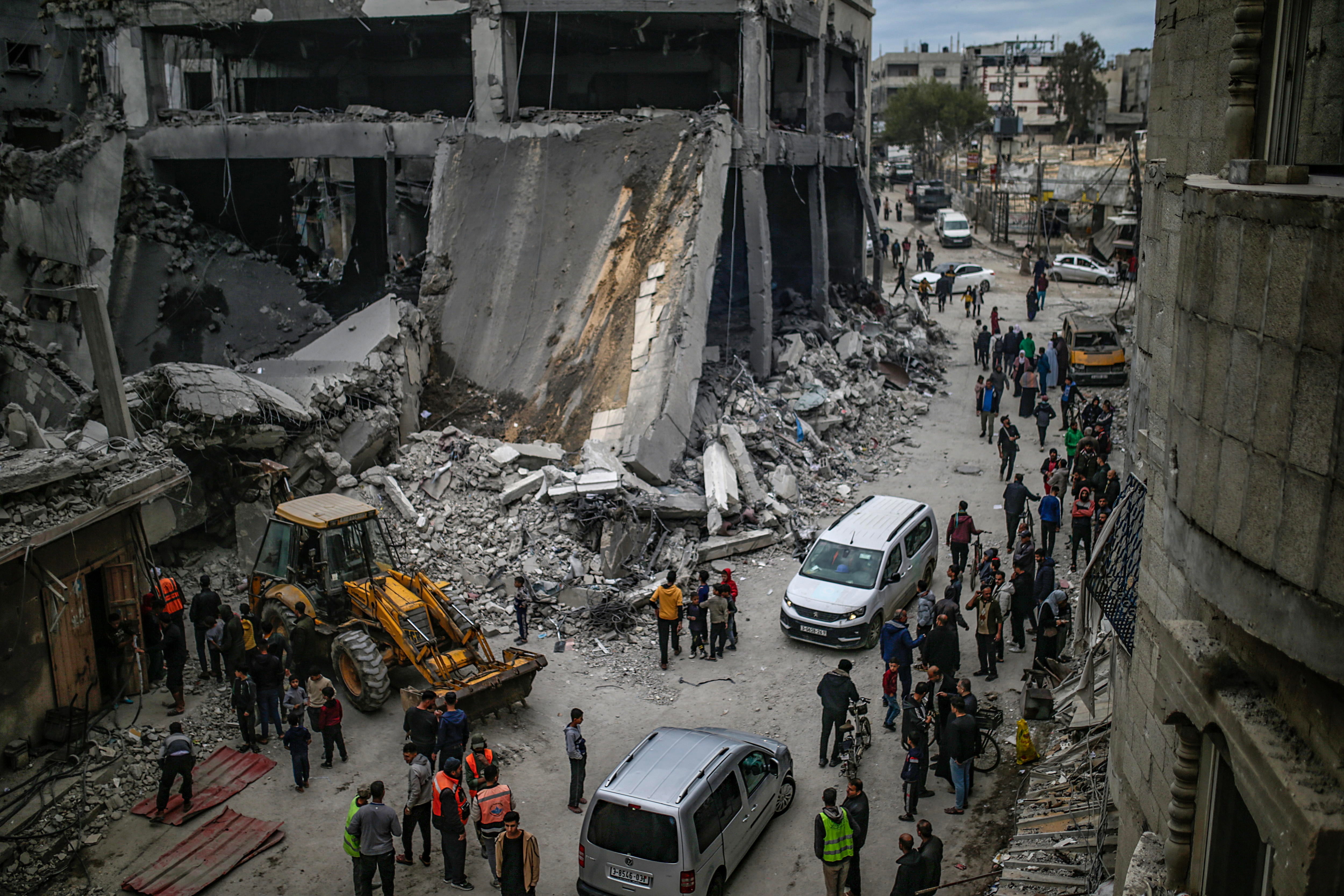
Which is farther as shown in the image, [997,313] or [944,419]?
[997,313]

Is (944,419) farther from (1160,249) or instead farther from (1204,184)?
(1204,184)

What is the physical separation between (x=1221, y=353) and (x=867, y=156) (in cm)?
3238

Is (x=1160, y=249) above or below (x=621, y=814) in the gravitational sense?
above

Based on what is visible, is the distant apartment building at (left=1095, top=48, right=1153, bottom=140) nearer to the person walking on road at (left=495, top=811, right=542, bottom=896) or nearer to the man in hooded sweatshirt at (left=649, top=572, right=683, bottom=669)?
the man in hooded sweatshirt at (left=649, top=572, right=683, bottom=669)

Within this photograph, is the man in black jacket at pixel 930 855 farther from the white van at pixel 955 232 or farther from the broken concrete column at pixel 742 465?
the white van at pixel 955 232

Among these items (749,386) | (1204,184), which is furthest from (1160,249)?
(749,386)

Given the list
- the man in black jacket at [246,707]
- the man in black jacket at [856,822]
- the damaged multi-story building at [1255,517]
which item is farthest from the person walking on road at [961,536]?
the man in black jacket at [246,707]

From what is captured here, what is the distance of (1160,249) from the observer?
9969mm

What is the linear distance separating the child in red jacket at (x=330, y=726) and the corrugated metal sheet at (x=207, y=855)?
38.9 inches

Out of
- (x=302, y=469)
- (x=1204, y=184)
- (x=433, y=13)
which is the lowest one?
(x=302, y=469)

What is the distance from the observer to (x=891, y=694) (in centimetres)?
1141

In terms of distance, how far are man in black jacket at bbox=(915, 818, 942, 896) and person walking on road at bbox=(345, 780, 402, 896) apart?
13.9 feet

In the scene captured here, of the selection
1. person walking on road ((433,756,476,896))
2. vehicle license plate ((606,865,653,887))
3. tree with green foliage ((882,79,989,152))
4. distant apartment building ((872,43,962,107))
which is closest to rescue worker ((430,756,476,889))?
person walking on road ((433,756,476,896))

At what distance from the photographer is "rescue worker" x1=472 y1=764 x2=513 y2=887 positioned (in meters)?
8.80
